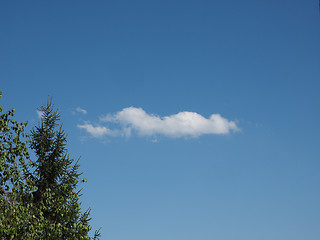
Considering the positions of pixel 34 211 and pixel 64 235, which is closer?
pixel 34 211

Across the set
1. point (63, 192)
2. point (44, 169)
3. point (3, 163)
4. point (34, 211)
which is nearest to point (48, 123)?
point (44, 169)

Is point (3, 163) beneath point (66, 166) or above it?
beneath

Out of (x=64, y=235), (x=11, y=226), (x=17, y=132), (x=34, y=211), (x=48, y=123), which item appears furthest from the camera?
(x=48, y=123)

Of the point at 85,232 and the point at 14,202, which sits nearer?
the point at 14,202

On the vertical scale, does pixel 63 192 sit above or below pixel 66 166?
below

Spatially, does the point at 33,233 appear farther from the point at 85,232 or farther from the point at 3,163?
the point at 85,232

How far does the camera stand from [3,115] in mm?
14781

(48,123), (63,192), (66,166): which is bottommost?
(63,192)

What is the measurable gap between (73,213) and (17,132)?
608 cm

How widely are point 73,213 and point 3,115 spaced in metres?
6.83

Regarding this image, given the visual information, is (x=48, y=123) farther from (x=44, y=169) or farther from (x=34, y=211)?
(x=34, y=211)

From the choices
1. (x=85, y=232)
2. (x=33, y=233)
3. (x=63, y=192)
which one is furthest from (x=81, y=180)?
(x=33, y=233)

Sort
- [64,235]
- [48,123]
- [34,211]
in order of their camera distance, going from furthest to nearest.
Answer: [48,123], [64,235], [34,211]

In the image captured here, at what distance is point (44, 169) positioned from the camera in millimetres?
20188
